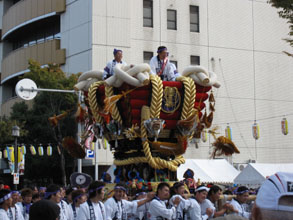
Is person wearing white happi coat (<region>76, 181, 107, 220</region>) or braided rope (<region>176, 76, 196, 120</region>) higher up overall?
braided rope (<region>176, 76, 196, 120</region>)

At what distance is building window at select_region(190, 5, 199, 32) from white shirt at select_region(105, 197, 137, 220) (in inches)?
904

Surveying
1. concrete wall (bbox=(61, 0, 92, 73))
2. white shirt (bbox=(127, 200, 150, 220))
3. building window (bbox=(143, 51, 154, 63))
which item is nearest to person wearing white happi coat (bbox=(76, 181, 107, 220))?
white shirt (bbox=(127, 200, 150, 220))

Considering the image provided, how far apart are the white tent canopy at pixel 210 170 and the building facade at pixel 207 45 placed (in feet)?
22.8

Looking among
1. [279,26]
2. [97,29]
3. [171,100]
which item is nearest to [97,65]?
[97,29]

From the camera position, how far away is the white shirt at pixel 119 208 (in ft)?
29.6

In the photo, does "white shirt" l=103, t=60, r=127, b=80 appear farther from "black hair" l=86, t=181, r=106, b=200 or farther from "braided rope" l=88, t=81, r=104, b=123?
"black hair" l=86, t=181, r=106, b=200

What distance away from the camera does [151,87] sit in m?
11.7

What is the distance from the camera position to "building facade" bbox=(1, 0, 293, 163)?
29.5 meters

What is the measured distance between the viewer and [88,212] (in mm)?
7977

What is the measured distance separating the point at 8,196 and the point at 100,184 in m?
1.35

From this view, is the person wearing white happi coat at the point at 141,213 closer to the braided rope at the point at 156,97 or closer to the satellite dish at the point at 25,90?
the braided rope at the point at 156,97

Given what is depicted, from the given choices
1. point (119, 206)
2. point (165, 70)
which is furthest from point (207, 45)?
point (119, 206)

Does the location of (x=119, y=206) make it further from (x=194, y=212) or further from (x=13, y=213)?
(x=13, y=213)

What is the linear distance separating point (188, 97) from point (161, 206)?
3.84 meters
